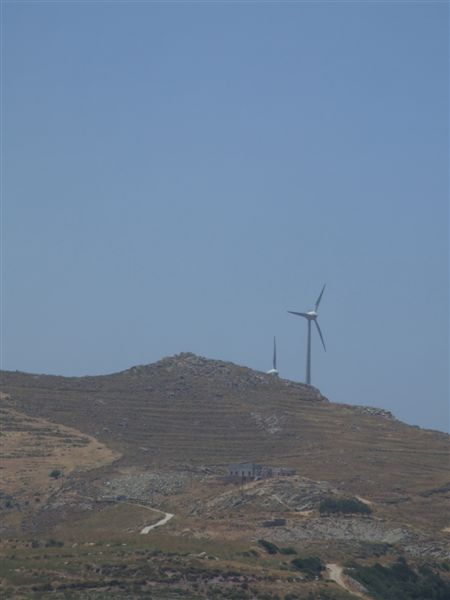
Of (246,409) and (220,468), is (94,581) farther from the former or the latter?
(246,409)

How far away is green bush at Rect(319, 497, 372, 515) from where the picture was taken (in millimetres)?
107250

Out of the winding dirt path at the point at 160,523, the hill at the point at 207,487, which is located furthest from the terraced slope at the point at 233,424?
the winding dirt path at the point at 160,523

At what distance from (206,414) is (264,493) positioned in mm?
37783

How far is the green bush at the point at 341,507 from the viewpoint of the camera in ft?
352

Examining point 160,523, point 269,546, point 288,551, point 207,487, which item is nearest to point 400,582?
point 288,551

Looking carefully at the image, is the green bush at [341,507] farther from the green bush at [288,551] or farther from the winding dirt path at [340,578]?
the winding dirt path at [340,578]

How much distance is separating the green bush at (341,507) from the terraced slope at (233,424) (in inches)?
322

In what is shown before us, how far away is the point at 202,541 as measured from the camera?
94.7 meters

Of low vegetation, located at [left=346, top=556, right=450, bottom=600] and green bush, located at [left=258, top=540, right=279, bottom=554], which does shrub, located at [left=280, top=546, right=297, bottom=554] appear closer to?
green bush, located at [left=258, top=540, right=279, bottom=554]

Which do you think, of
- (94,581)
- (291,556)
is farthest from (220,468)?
(94,581)

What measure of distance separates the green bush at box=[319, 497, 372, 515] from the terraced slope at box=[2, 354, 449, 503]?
322 inches

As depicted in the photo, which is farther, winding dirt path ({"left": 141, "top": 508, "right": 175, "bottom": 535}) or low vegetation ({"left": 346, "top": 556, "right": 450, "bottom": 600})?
winding dirt path ({"left": 141, "top": 508, "right": 175, "bottom": 535})

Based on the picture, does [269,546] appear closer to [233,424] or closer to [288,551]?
[288,551]

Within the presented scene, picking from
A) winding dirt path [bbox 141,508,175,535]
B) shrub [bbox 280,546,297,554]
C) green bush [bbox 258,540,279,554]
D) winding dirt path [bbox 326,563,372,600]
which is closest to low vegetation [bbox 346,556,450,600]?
winding dirt path [bbox 326,563,372,600]
